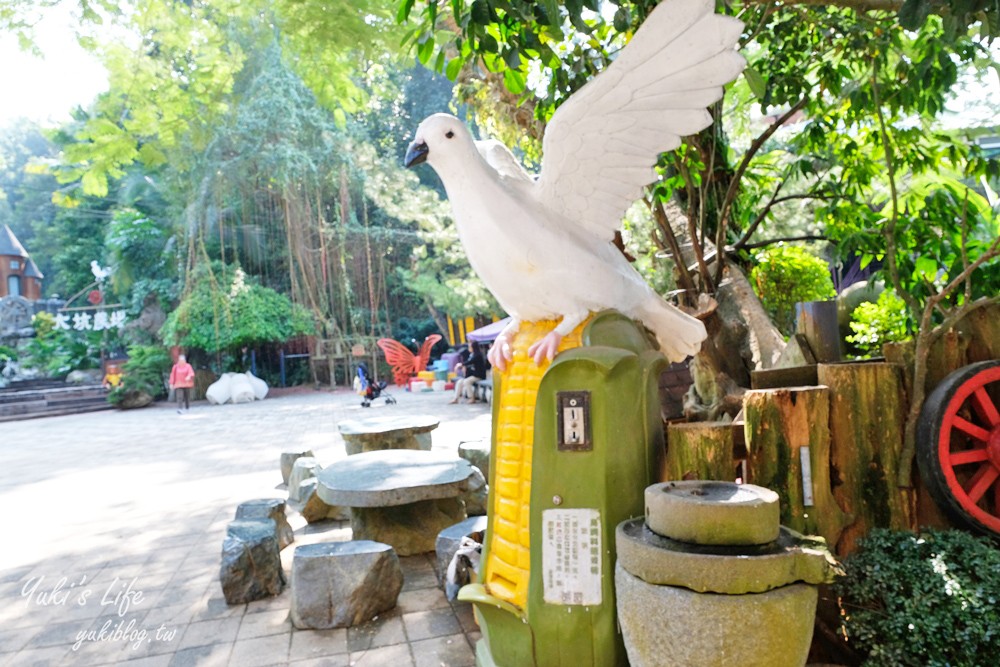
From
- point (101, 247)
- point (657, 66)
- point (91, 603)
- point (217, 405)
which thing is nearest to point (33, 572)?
point (91, 603)

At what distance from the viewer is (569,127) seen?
2.31 meters

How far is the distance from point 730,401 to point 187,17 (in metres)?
6.09

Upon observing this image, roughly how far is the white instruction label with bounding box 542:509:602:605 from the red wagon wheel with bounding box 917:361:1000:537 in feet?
4.29

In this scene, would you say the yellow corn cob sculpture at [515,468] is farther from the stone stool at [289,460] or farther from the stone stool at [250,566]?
the stone stool at [289,460]

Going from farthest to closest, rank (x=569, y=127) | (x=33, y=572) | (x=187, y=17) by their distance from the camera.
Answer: (x=187, y=17), (x=33, y=572), (x=569, y=127)

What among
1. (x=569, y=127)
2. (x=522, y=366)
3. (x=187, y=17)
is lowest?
(x=522, y=366)

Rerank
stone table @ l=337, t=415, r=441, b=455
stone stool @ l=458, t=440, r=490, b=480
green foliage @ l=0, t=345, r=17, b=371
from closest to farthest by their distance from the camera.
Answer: stone stool @ l=458, t=440, r=490, b=480 < stone table @ l=337, t=415, r=441, b=455 < green foliage @ l=0, t=345, r=17, b=371

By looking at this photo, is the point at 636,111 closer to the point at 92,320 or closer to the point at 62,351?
the point at 92,320

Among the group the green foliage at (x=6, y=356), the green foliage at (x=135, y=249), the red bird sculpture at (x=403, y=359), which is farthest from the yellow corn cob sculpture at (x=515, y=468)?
the green foliage at (x=6, y=356)

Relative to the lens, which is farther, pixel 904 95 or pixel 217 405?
pixel 217 405

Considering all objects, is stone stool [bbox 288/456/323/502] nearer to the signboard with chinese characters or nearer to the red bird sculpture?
the red bird sculpture

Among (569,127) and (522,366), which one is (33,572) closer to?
(522,366)

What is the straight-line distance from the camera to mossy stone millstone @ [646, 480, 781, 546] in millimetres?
1718

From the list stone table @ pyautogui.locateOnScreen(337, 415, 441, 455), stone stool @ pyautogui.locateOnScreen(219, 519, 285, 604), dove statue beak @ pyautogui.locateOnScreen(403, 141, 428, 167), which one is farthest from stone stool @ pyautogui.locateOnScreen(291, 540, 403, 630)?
stone table @ pyautogui.locateOnScreen(337, 415, 441, 455)
